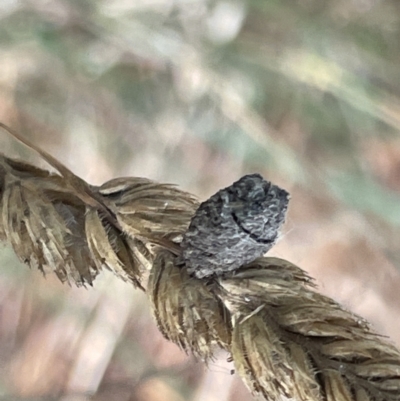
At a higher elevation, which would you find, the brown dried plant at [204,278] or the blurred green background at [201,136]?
the blurred green background at [201,136]

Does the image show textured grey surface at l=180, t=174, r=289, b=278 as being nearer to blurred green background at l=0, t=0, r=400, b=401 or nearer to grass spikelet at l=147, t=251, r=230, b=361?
grass spikelet at l=147, t=251, r=230, b=361

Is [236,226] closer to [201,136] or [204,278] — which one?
[204,278]

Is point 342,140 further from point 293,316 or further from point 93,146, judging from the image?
point 293,316

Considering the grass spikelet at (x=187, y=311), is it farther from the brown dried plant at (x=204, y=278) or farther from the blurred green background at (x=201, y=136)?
the blurred green background at (x=201, y=136)

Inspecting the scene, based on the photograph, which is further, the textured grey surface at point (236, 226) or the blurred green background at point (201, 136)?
the blurred green background at point (201, 136)

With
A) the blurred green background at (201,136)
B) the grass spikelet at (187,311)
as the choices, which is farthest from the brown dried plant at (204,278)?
the blurred green background at (201,136)

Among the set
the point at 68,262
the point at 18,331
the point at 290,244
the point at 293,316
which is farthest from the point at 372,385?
the point at 18,331

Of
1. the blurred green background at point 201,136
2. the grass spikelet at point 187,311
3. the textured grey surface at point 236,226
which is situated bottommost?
the grass spikelet at point 187,311
